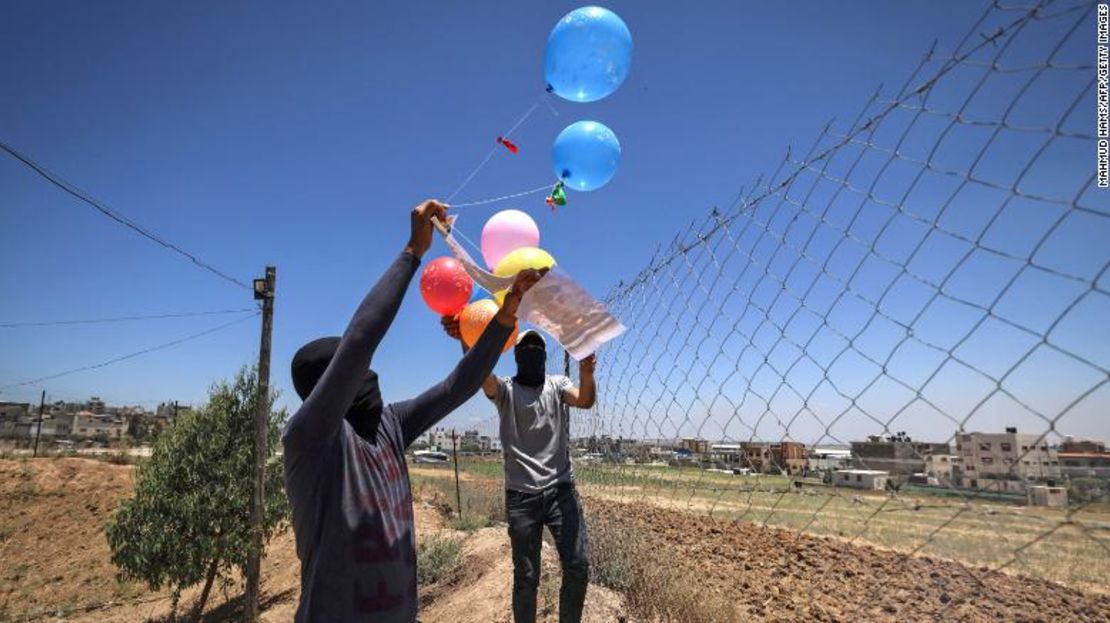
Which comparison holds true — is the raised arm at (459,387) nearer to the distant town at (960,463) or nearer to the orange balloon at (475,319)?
the distant town at (960,463)

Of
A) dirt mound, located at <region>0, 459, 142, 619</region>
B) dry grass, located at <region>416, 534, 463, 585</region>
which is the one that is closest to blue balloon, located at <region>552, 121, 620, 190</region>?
dry grass, located at <region>416, 534, 463, 585</region>

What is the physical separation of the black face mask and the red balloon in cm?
65

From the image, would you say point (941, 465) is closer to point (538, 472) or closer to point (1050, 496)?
point (1050, 496)

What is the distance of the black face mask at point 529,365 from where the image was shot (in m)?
3.40

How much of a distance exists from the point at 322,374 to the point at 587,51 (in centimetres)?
289

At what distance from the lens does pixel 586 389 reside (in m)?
3.30

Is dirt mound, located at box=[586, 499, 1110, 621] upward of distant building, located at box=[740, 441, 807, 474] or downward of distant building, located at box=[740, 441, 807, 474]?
downward

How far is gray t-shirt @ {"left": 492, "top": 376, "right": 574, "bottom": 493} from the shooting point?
3.11m

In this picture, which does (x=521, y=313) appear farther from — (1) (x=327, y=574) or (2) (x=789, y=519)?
(2) (x=789, y=519)

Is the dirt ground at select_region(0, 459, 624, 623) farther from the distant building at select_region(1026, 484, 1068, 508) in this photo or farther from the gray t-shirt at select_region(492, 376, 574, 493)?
the distant building at select_region(1026, 484, 1068, 508)

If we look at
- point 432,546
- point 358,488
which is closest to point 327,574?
point 358,488

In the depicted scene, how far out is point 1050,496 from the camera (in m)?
1.56

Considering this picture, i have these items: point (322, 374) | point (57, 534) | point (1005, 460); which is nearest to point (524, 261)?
point (322, 374)

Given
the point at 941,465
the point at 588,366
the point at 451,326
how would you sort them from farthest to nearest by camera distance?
the point at 451,326, the point at 588,366, the point at 941,465
